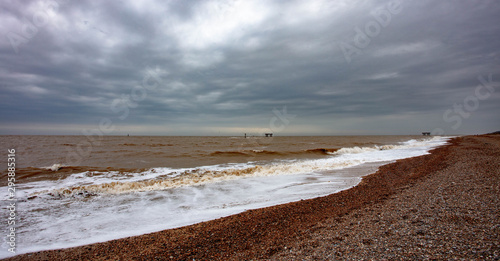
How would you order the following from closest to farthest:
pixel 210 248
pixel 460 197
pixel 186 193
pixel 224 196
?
pixel 210 248, pixel 460 197, pixel 224 196, pixel 186 193

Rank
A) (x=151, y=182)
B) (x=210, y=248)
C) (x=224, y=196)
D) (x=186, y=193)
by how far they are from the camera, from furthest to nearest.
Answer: (x=151, y=182)
(x=186, y=193)
(x=224, y=196)
(x=210, y=248)

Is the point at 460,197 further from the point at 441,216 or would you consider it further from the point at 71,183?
the point at 71,183

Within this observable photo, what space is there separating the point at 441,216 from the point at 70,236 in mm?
8243

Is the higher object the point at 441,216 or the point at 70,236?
the point at 441,216

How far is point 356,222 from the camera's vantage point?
459cm

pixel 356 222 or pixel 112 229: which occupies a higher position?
pixel 356 222

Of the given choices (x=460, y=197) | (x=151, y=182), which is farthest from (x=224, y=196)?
(x=460, y=197)

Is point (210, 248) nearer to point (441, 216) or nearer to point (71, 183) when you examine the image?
point (441, 216)

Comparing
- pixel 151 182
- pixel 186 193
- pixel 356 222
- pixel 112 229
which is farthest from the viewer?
pixel 151 182

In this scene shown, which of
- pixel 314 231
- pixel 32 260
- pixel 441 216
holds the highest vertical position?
pixel 441 216

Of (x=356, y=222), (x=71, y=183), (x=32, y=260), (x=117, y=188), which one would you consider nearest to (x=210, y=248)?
(x=356, y=222)

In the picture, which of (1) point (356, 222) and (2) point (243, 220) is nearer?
(1) point (356, 222)

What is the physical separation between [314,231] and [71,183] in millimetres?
12010

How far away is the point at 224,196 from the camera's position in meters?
8.41
